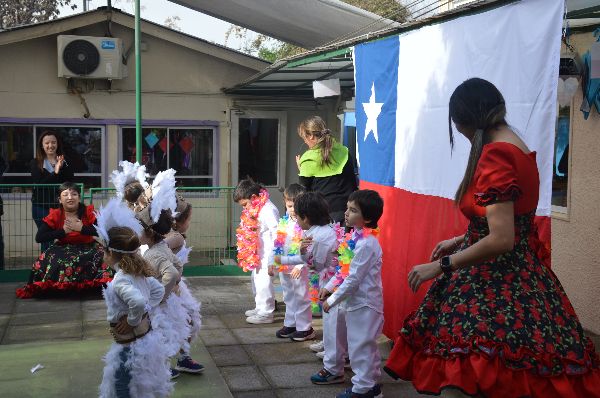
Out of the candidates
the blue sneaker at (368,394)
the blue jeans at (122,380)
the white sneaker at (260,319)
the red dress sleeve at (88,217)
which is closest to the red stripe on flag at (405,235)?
the blue sneaker at (368,394)

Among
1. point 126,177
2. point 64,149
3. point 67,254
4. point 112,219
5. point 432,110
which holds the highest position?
point 432,110

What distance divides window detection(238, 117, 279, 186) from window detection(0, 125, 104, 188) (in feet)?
8.17

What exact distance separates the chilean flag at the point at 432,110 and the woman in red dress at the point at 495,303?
38 centimetres

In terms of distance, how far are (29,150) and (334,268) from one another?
8.16m

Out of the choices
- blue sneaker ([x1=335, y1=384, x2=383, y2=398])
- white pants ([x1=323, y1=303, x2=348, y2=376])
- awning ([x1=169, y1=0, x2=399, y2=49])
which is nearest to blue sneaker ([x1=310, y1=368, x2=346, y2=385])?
white pants ([x1=323, y1=303, x2=348, y2=376])

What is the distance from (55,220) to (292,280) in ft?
11.1

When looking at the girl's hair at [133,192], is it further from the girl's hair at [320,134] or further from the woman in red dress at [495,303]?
the woman in red dress at [495,303]

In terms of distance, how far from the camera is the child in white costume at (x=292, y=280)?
22.4 ft

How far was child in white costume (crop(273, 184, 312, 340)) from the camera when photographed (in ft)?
22.4

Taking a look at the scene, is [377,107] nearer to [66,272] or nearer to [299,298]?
[299,298]

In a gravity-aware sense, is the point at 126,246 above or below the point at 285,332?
above

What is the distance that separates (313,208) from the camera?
604cm

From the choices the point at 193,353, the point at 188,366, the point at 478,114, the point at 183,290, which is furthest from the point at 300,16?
the point at 478,114

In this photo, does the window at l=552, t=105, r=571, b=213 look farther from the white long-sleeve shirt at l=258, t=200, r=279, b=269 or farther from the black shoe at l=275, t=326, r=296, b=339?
the black shoe at l=275, t=326, r=296, b=339
